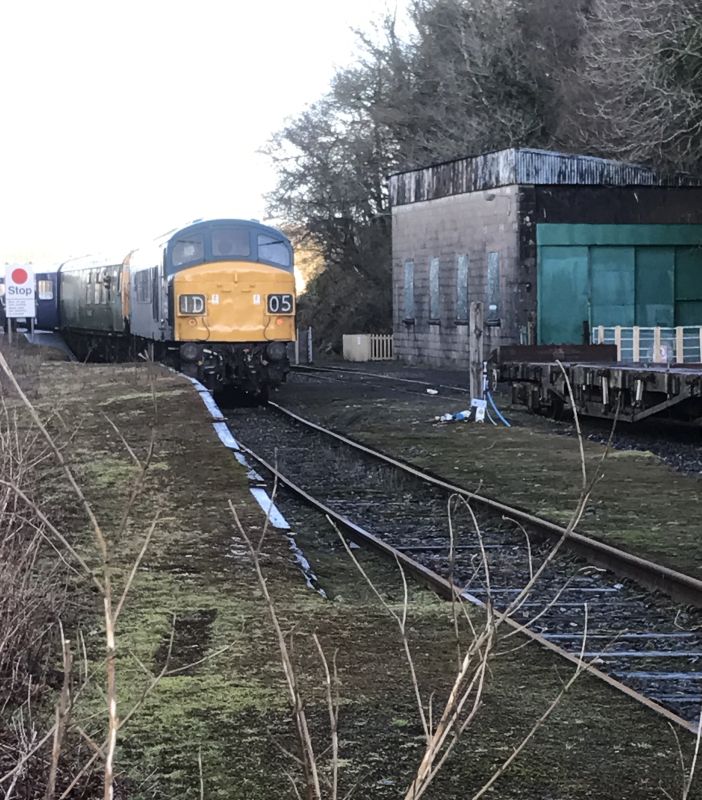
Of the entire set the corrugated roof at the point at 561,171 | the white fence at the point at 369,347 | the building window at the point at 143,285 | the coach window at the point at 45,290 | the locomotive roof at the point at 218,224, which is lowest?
the white fence at the point at 369,347

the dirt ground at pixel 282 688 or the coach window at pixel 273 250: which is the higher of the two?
the coach window at pixel 273 250

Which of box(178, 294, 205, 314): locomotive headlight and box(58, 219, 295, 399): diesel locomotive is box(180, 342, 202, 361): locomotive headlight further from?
box(178, 294, 205, 314): locomotive headlight

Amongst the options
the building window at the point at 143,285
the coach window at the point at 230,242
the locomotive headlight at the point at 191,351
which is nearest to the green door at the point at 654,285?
the coach window at the point at 230,242

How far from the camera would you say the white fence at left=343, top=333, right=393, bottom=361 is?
45.3 m

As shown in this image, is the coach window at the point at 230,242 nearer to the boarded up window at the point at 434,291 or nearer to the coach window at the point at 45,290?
the boarded up window at the point at 434,291

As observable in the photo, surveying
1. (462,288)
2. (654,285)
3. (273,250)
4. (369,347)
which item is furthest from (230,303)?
(369,347)

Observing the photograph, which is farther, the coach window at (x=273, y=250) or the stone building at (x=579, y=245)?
the stone building at (x=579, y=245)

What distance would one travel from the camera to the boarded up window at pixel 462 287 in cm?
3534

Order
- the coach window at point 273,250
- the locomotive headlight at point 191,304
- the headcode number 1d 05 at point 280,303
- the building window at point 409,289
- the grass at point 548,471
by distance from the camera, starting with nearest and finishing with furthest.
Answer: the grass at point 548,471 < the locomotive headlight at point 191,304 < the headcode number 1d 05 at point 280,303 < the coach window at point 273,250 < the building window at point 409,289

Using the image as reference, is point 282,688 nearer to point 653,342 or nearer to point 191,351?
point 191,351

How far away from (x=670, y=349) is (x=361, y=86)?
23.2m

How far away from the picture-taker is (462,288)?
35.7 meters

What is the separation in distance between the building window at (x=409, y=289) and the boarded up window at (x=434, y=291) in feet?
5.28

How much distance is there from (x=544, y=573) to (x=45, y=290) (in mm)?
40572
